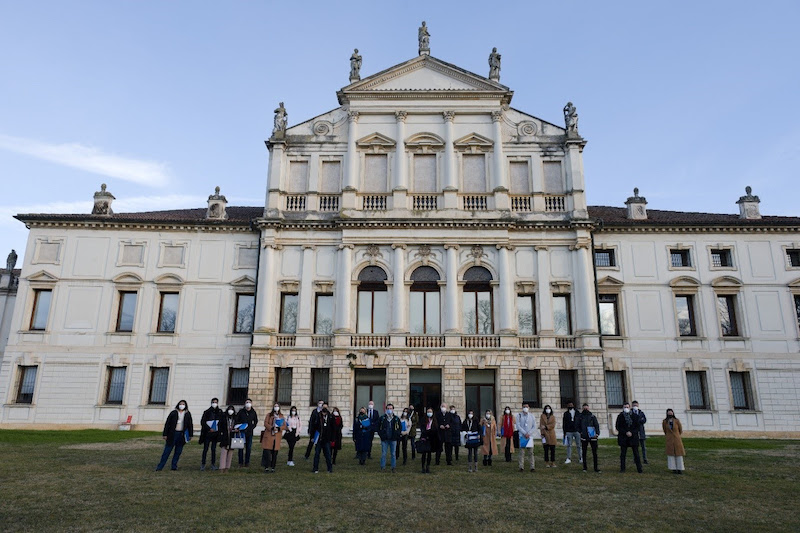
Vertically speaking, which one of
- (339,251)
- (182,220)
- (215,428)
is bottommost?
(215,428)

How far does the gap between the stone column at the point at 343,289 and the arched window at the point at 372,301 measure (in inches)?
32.1

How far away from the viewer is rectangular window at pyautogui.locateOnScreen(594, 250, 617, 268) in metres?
31.7

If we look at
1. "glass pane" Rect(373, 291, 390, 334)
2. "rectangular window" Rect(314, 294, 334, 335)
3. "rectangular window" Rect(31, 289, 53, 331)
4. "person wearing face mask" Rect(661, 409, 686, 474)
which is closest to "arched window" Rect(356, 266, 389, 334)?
"glass pane" Rect(373, 291, 390, 334)

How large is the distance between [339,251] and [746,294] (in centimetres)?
2305

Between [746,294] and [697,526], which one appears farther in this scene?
[746,294]

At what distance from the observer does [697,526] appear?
941 cm

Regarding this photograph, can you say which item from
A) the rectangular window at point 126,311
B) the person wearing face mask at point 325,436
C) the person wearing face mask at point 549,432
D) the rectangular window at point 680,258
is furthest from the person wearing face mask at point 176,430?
the rectangular window at point 680,258

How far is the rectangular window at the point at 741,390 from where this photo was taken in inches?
1169

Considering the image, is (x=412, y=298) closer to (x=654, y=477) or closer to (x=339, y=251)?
(x=339, y=251)

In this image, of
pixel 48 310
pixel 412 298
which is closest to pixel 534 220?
pixel 412 298

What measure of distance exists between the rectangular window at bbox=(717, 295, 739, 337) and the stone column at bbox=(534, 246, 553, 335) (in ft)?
32.5

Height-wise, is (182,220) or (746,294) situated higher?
(182,220)

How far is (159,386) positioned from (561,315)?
22.4 m

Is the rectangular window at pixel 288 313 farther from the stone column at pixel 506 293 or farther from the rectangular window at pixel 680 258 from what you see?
the rectangular window at pixel 680 258
